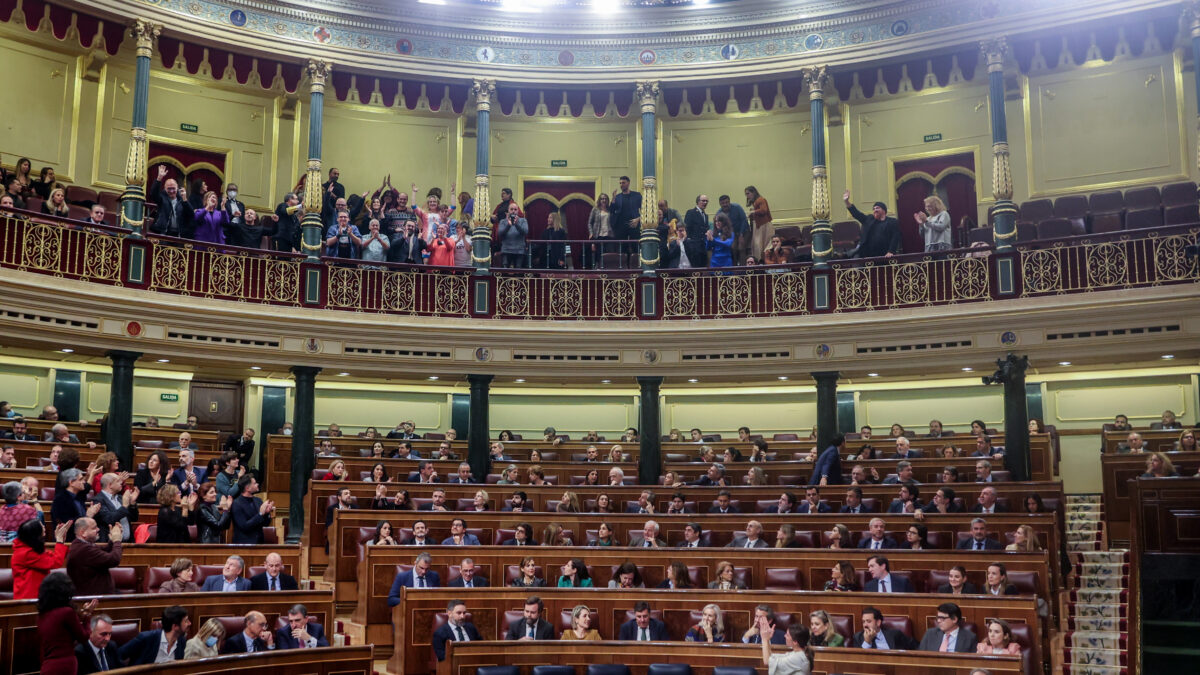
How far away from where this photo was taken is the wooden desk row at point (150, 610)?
22.4 feet

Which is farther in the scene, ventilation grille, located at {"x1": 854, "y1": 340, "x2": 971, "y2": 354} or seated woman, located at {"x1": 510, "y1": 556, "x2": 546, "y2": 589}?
ventilation grille, located at {"x1": 854, "y1": 340, "x2": 971, "y2": 354}

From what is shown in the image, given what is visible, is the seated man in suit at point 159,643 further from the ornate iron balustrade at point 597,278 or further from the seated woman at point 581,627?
the ornate iron balustrade at point 597,278

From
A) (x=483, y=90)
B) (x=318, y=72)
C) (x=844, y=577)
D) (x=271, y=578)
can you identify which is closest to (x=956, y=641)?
(x=844, y=577)

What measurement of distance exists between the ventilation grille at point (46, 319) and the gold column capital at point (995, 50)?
11665 mm

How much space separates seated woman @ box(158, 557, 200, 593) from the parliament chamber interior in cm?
37

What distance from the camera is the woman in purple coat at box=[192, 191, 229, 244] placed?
1513cm

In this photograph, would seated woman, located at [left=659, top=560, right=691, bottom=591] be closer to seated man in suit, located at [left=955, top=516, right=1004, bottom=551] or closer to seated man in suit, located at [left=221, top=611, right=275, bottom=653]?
seated man in suit, located at [left=955, top=516, right=1004, bottom=551]

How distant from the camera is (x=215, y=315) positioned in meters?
14.7

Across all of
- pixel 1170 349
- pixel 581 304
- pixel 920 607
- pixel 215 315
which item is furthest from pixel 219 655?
pixel 1170 349

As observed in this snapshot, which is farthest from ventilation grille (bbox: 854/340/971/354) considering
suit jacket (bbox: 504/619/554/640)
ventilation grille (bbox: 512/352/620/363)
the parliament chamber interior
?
suit jacket (bbox: 504/619/554/640)

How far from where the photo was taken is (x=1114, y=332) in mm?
13734

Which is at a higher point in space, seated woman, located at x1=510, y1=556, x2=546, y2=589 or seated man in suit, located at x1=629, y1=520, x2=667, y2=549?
seated man in suit, located at x1=629, y1=520, x2=667, y2=549

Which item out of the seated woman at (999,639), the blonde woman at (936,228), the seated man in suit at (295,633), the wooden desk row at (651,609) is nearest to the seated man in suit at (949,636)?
the seated woman at (999,639)

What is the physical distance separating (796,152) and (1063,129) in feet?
13.0
